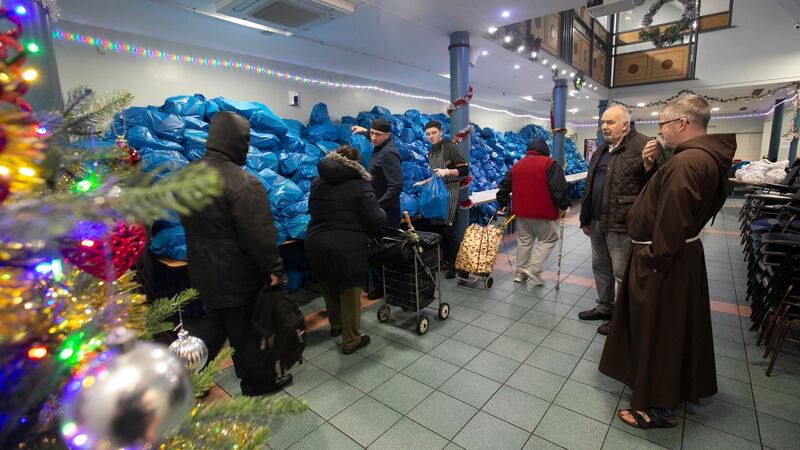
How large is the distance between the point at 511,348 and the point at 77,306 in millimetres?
2848

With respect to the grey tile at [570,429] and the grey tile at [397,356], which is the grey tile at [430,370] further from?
the grey tile at [570,429]

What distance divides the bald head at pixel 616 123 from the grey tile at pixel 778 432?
1.97 metres

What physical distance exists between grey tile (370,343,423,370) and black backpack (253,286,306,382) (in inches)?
36.3

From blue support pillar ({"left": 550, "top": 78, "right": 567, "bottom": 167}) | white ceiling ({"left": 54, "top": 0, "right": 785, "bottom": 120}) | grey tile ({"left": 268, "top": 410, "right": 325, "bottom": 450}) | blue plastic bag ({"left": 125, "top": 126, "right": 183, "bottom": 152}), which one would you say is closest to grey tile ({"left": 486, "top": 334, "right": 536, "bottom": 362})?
grey tile ({"left": 268, "top": 410, "right": 325, "bottom": 450})

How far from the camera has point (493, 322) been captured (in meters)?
3.37

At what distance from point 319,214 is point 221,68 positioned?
8.93 feet

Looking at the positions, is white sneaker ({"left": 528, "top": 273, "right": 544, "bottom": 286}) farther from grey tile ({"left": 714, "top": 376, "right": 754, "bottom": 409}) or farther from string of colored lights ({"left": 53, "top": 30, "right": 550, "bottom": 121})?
string of colored lights ({"left": 53, "top": 30, "right": 550, "bottom": 121})

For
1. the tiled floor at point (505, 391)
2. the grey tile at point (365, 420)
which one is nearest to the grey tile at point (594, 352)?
the tiled floor at point (505, 391)

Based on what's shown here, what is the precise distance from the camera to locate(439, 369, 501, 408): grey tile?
7.69 feet

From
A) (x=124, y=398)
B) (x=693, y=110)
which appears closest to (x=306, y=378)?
(x=124, y=398)

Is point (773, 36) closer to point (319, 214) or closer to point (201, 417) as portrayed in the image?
point (319, 214)

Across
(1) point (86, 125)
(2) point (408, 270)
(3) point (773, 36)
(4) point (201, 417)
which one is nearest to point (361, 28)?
(2) point (408, 270)

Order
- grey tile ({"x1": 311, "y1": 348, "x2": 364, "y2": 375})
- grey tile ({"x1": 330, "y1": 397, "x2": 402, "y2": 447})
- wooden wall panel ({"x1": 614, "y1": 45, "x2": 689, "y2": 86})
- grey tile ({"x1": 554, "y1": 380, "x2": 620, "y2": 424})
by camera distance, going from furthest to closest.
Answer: wooden wall panel ({"x1": 614, "y1": 45, "x2": 689, "y2": 86}), grey tile ({"x1": 311, "y1": 348, "x2": 364, "y2": 375}), grey tile ({"x1": 554, "y1": 380, "x2": 620, "y2": 424}), grey tile ({"x1": 330, "y1": 397, "x2": 402, "y2": 447})

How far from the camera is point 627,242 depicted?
292 cm
